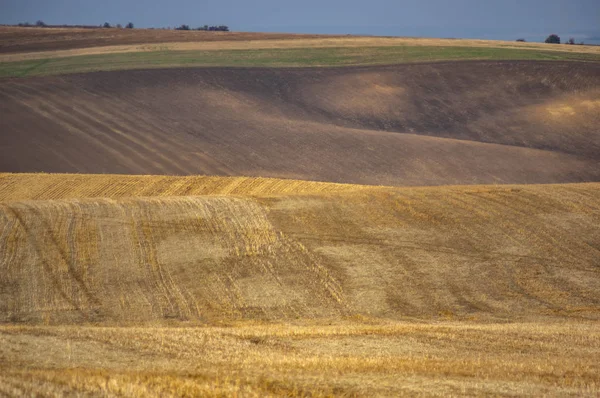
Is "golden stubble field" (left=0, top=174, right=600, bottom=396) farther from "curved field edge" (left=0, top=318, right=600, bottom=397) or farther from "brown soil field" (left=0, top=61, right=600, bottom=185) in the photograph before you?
"brown soil field" (left=0, top=61, right=600, bottom=185)

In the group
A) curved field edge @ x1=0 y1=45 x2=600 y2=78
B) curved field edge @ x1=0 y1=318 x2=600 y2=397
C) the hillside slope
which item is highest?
curved field edge @ x1=0 y1=45 x2=600 y2=78

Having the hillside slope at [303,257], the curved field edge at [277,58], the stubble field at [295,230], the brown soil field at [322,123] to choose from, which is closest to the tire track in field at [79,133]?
the brown soil field at [322,123]

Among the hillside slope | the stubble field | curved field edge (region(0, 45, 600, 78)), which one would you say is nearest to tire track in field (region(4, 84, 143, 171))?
the stubble field

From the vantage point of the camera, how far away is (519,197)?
31.3 m

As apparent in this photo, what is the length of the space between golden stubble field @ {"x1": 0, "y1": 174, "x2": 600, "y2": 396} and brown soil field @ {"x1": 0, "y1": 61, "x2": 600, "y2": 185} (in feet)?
35.3

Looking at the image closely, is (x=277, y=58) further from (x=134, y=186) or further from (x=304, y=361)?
(x=304, y=361)

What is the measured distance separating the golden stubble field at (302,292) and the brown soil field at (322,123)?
35.3ft

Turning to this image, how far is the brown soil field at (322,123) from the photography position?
4747cm

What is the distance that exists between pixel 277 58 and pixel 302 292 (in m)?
49.1

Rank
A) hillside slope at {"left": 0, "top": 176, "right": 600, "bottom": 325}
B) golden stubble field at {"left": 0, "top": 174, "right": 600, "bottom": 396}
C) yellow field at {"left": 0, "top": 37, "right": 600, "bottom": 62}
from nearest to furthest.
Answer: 1. golden stubble field at {"left": 0, "top": 174, "right": 600, "bottom": 396}
2. hillside slope at {"left": 0, "top": 176, "right": 600, "bottom": 325}
3. yellow field at {"left": 0, "top": 37, "right": 600, "bottom": 62}

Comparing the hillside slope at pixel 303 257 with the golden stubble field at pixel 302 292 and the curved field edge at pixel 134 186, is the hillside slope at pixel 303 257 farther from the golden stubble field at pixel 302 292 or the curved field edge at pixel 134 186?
the curved field edge at pixel 134 186

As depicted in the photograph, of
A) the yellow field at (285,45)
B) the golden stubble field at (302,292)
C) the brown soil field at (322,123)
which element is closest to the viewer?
the golden stubble field at (302,292)

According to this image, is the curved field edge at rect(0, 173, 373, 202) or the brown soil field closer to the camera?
the curved field edge at rect(0, 173, 373, 202)

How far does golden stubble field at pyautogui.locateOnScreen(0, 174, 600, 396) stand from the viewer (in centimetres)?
1314
